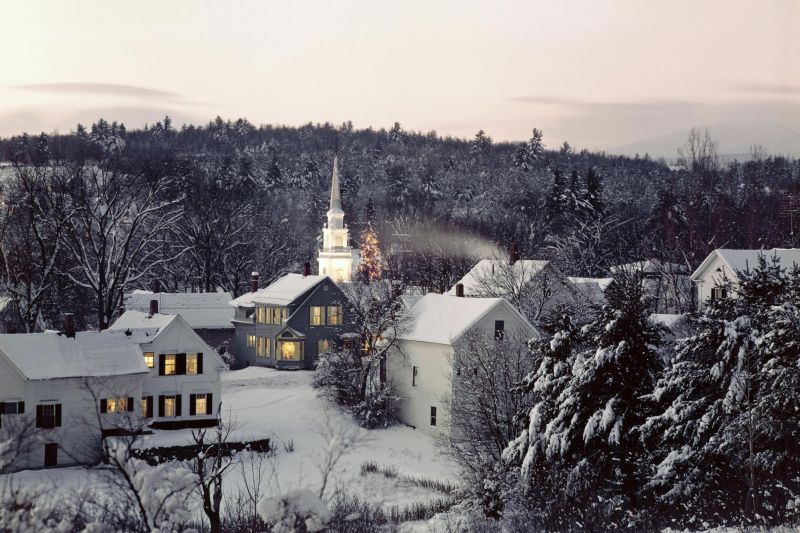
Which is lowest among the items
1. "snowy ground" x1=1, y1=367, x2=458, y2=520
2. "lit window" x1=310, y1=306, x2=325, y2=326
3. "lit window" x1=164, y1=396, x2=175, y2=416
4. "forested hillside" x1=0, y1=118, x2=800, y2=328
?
"snowy ground" x1=1, y1=367, x2=458, y2=520

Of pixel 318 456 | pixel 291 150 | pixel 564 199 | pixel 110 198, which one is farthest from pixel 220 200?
pixel 291 150

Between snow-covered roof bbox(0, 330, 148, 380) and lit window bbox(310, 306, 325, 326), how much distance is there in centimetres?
1776

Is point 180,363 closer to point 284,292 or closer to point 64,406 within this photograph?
point 64,406

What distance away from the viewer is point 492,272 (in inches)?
2063

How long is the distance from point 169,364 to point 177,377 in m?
0.73

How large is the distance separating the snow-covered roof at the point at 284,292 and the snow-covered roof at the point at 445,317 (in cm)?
1268

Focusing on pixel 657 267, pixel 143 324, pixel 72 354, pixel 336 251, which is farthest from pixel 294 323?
pixel 657 267

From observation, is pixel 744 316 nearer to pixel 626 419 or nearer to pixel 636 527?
pixel 626 419

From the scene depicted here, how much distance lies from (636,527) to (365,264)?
65232 millimetres

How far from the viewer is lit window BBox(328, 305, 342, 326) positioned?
58.9 metres

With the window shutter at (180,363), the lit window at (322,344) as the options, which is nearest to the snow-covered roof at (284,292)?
the lit window at (322,344)

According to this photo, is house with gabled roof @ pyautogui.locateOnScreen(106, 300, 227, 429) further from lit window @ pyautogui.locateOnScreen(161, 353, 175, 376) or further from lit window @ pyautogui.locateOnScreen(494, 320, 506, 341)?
lit window @ pyautogui.locateOnScreen(494, 320, 506, 341)

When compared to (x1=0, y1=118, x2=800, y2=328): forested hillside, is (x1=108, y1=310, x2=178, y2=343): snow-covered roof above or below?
below

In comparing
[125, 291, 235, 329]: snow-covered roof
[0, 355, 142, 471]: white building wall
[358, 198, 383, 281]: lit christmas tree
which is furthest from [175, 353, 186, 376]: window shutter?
[358, 198, 383, 281]: lit christmas tree
